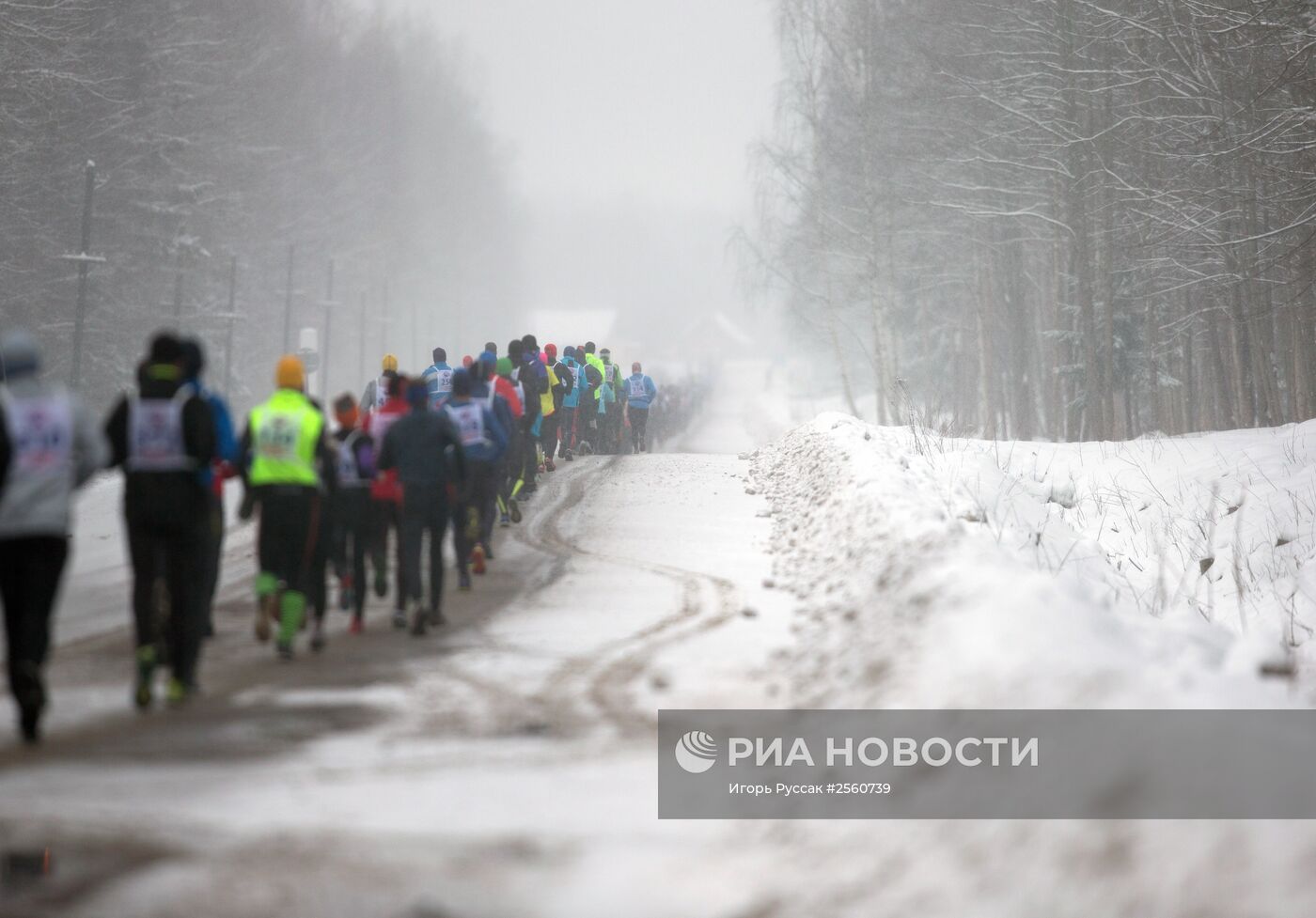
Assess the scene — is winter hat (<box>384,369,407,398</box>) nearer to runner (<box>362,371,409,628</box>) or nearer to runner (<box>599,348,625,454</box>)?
runner (<box>362,371,409,628</box>)

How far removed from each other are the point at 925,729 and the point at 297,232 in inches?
2318

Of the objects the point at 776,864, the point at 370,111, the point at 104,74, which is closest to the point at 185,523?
the point at 776,864

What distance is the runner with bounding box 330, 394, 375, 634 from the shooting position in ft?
31.7

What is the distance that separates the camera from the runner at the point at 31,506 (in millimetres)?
6285

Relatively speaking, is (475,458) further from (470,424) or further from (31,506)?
(31,506)

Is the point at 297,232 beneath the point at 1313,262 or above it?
above

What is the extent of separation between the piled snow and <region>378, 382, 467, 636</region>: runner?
2.71 meters

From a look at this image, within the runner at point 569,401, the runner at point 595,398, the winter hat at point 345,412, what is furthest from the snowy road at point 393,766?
the runner at point 595,398

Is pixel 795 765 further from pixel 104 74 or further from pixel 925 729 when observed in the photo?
pixel 104 74

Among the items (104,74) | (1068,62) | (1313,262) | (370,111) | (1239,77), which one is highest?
(370,111)

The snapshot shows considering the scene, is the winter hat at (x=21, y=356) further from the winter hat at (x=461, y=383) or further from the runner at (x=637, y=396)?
the runner at (x=637, y=396)

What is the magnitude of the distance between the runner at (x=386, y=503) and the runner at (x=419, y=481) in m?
0.10

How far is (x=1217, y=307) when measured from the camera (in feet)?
76.8

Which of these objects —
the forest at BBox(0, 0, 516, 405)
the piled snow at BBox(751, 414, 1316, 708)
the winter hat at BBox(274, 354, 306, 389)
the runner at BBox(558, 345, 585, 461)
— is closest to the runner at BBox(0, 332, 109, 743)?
the winter hat at BBox(274, 354, 306, 389)
